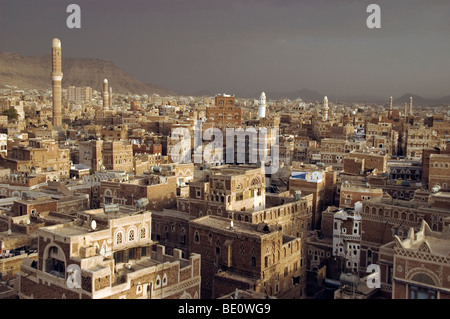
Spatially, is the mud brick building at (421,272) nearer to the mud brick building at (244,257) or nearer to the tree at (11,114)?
the mud brick building at (244,257)

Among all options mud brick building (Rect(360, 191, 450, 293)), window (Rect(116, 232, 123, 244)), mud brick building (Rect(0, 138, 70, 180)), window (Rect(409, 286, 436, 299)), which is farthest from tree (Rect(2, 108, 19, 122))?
window (Rect(409, 286, 436, 299))

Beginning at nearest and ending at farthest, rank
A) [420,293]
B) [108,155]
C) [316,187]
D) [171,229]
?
[420,293] → [171,229] → [316,187] → [108,155]

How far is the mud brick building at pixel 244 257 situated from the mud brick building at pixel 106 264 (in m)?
3.25

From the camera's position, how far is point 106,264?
49.9 feet

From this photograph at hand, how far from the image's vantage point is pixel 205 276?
72.5ft

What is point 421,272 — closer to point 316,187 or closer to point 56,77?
point 316,187

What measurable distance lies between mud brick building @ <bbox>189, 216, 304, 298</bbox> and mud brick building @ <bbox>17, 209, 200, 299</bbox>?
3246 mm

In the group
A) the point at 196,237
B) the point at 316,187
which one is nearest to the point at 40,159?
the point at 316,187

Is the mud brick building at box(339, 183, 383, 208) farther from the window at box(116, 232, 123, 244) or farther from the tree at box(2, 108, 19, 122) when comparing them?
the tree at box(2, 108, 19, 122)

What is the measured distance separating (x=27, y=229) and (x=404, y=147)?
49775 mm

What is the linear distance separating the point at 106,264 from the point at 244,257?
7.34m

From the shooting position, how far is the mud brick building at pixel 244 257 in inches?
814

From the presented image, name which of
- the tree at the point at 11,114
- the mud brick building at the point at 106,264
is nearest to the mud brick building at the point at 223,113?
the tree at the point at 11,114

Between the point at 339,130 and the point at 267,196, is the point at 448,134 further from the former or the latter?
the point at 267,196
